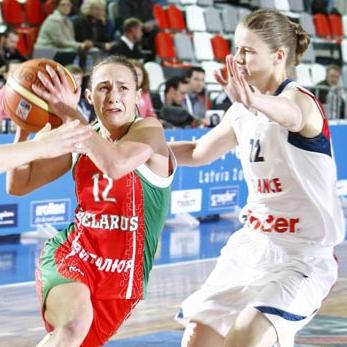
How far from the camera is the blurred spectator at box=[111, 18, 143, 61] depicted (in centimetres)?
1430

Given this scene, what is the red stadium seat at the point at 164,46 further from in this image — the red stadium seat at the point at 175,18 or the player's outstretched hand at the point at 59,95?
the player's outstretched hand at the point at 59,95

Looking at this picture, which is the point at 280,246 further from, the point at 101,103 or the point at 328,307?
the point at 328,307

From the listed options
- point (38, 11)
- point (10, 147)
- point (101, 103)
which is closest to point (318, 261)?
point (101, 103)

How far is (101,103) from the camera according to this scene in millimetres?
4680

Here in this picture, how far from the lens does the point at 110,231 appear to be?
4602 mm

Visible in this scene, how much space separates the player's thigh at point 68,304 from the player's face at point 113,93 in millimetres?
715

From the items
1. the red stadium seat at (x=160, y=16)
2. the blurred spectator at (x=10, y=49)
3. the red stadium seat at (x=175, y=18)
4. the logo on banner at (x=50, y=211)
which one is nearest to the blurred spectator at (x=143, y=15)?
the red stadium seat at (x=160, y=16)

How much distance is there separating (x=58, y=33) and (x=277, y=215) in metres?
9.43

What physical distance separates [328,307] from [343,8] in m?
12.7

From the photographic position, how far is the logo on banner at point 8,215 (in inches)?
404

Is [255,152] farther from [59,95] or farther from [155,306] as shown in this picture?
[155,306]

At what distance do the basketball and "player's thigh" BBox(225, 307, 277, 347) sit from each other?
1108 mm

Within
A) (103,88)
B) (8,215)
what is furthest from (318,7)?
(103,88)

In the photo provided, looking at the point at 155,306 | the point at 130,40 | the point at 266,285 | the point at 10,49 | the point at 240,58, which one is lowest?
the point at 155,306
